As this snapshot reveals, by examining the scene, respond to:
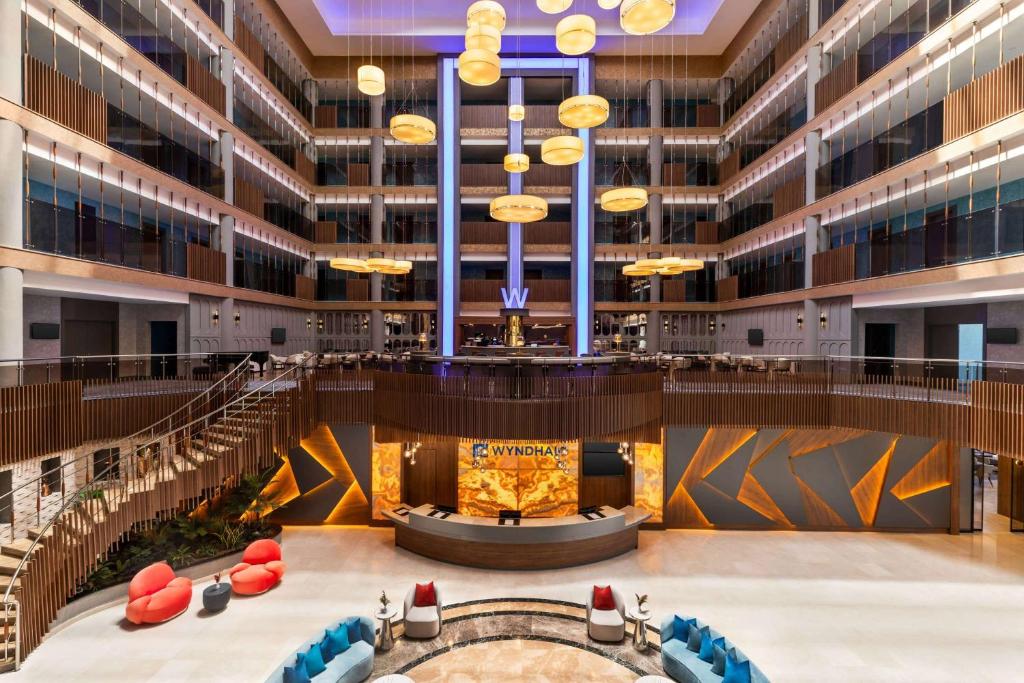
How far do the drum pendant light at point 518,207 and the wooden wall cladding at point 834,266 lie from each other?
963cm

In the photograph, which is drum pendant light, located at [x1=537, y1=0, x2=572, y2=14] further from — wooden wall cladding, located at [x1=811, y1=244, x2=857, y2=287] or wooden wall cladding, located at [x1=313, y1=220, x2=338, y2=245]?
wooden wall cladding, located at [x1=313, y1=220, x2=338, y2=245]

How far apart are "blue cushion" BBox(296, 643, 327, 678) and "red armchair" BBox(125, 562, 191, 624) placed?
3902mm

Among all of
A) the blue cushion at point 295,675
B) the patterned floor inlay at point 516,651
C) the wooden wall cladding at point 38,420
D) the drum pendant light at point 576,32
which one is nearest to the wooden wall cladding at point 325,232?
the wooden wall cladding at point 38,420

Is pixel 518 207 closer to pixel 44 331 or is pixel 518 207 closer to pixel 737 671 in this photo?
pixel 737 671

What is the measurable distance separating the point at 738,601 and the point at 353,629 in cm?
743

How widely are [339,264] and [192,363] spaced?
15.1 feet

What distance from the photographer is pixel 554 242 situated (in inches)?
834

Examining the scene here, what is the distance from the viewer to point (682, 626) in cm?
802

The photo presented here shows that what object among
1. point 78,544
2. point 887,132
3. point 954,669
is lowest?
point 954,669

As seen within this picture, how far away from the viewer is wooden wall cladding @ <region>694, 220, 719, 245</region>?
21344mm

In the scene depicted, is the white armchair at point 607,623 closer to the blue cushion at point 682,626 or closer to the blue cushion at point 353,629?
the blue cushion at point 682,626

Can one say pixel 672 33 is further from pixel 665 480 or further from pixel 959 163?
pixel 665 480

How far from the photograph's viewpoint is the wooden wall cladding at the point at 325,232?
21219mm

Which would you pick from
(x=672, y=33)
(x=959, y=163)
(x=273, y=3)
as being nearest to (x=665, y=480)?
(x=959, y=163)
